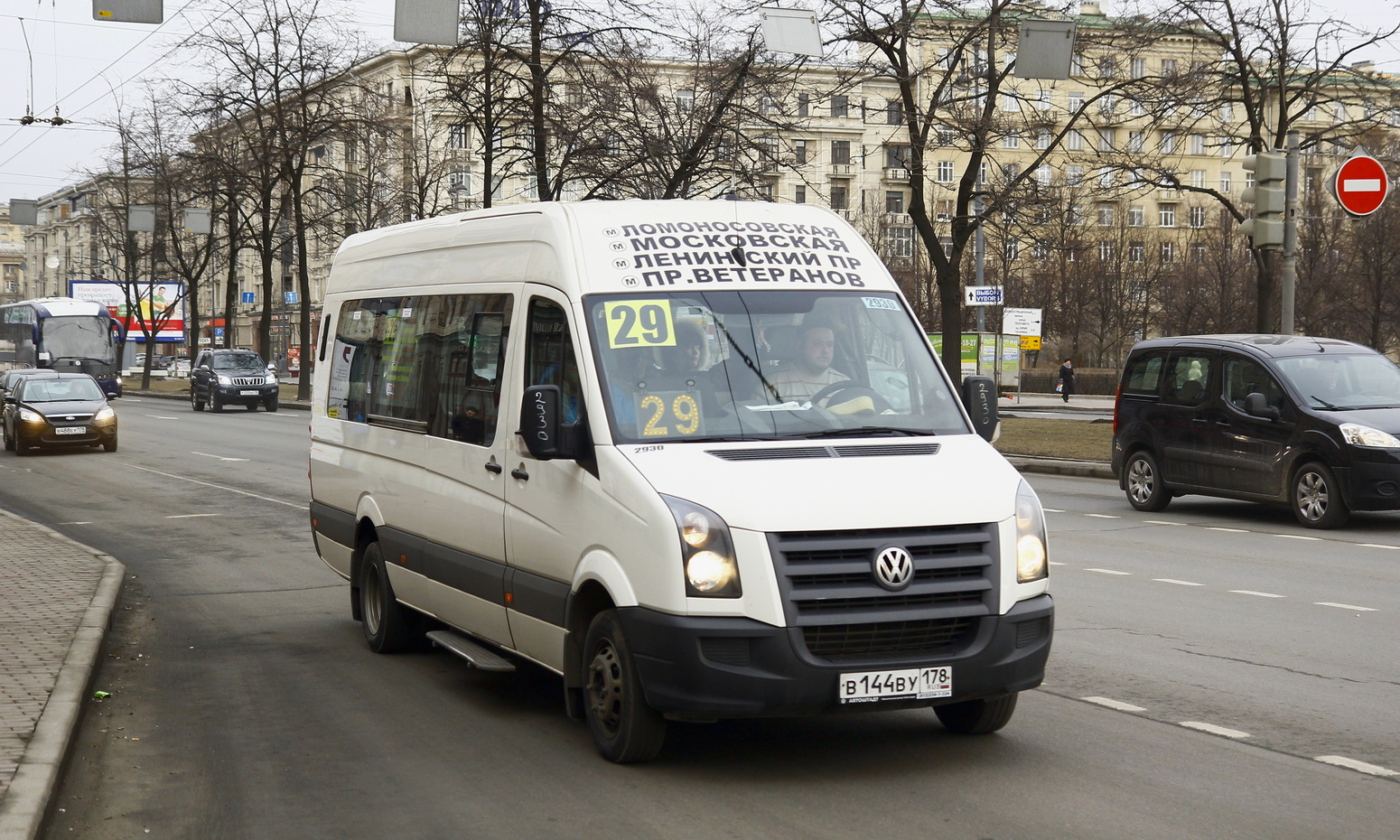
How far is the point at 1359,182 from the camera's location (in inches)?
762

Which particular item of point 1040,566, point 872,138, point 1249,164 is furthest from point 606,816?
point 872,138

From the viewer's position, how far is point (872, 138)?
111062 mm

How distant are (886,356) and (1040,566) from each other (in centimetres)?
121

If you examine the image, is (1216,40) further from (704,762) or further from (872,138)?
(872,138)

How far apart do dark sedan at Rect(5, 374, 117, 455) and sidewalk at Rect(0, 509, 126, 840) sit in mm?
15067

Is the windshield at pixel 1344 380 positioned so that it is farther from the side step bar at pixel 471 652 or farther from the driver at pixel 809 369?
the side step bar at pixel 471 652

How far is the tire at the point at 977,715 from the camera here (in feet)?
21.2

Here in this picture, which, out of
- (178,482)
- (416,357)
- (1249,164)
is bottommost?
(178,482)

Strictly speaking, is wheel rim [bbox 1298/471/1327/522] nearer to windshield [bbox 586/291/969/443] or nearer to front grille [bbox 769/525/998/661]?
windshield [bbox 586/291/969/443]

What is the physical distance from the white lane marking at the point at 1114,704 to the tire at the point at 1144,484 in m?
9.93

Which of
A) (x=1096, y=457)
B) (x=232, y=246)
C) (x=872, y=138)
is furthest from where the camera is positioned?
(x=872, y=138)

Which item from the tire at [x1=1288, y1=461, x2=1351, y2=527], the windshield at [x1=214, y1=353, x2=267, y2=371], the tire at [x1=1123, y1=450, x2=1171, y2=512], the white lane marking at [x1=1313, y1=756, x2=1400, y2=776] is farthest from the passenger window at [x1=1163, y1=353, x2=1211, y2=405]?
the windshield at [x1=214, y1=353, x2=267, y2=371]

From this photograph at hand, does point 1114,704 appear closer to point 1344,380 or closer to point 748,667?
point 748,667

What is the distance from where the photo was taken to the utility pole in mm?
20266
